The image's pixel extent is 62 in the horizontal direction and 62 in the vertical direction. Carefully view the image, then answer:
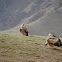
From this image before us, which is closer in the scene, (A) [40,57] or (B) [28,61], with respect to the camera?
(B) [28,61]

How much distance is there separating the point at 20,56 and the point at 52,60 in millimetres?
2038

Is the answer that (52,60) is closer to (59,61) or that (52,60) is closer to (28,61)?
(59,61)

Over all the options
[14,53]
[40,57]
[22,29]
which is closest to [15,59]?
[14,53]

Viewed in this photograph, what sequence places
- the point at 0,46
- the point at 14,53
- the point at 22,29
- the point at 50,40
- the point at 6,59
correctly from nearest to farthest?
the point at 6,59
the point at 14,53
the point at 0,46
the point at 50,40
the point at 22,29

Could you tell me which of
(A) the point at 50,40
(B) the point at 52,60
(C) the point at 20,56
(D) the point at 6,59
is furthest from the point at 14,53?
(A) the point at 50,40

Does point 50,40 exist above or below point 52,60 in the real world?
above

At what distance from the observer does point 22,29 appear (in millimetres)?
18156

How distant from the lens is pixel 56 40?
1195 centimetres

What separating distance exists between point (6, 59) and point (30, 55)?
1.91 meters

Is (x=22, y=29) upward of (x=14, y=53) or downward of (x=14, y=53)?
upward

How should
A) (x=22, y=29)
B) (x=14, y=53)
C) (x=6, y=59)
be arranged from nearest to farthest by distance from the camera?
(x=6, y=59)
(x=14, y=53)
(x=22, y=29)

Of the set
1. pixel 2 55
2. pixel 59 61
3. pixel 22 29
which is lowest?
pixel 59 61

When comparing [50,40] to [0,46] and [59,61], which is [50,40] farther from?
[0,46]

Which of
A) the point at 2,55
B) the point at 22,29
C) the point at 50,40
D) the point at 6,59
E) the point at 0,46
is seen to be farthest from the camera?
the point at 22,29
